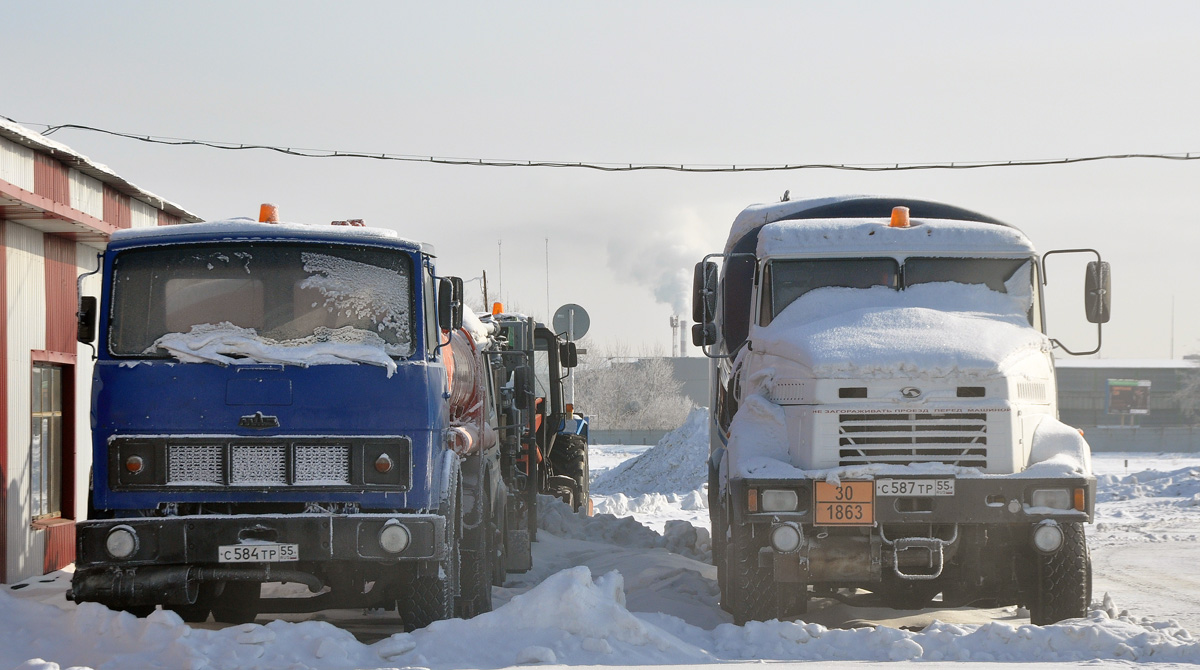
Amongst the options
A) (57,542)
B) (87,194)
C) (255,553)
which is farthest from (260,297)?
(87,194)

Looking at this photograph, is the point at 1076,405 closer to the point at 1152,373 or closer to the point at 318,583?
the point at 1152,373

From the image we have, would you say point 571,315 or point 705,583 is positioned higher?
point 571,315

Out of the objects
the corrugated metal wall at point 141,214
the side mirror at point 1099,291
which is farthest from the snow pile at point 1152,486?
the corrugated metal wall at point 141,214

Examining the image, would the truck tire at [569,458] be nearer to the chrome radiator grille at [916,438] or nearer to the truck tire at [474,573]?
the truck tire at [474,573]

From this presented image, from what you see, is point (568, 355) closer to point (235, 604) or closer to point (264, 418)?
point (235, 604)

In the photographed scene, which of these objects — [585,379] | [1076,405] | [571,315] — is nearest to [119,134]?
[571,315]

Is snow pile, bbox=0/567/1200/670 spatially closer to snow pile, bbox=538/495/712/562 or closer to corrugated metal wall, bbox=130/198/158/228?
snow pile, bbox=538/495/712/562

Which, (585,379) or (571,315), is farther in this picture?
(585,379)

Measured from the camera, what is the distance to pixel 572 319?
20344mm

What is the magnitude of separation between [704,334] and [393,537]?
14.2ft

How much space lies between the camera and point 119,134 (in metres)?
18.6

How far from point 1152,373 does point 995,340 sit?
3168 inches

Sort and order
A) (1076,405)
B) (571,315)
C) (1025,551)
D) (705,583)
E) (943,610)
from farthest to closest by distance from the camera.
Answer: (1076,405)
(571,315)
(705,583)
(943,610)
(1025,551)

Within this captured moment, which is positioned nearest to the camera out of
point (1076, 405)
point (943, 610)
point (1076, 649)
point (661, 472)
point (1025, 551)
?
point (1076, 649)
